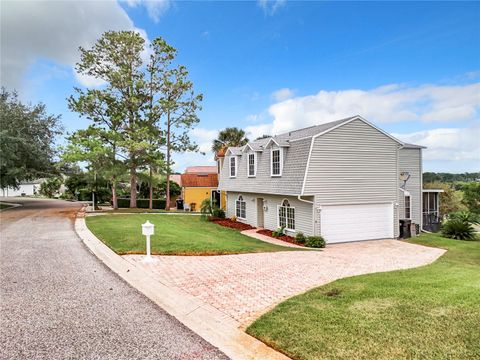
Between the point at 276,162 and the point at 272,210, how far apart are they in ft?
10.2

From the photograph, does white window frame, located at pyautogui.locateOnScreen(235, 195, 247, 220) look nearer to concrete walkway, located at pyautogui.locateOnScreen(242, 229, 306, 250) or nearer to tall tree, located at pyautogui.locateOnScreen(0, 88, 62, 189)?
concrete walkway, located at pyautogui.locateOnScreen(242, 229, 306, 250)

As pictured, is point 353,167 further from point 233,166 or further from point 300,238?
point 233,166

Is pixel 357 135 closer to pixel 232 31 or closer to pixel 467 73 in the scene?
pixel 467 73

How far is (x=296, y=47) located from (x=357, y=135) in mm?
7346

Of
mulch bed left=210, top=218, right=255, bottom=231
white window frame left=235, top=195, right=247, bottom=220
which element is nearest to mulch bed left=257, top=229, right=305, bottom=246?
mulch bed left=210, top=218, right=255, bottom=231

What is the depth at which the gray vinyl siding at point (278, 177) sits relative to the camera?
634 inches

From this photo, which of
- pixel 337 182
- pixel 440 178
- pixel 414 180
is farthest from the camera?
pixel 440 178

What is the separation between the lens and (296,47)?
2014 centimetres

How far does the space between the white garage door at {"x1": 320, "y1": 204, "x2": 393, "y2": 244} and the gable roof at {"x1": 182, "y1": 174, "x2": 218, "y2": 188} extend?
20.7m

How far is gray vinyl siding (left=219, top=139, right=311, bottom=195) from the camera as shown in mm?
16109

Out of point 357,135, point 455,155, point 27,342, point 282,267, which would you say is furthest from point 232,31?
point 455,155

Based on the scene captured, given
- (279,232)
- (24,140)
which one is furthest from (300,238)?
(24,140)

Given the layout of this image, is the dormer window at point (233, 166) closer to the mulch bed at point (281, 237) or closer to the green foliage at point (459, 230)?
the mulch bed at point (281, 237)

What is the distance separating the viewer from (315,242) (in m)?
15.4
